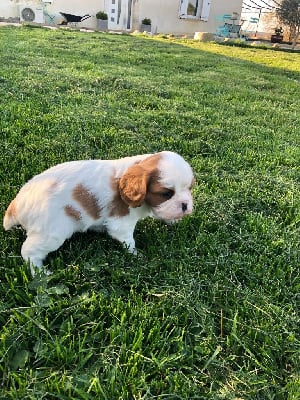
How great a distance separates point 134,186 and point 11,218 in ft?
2.61

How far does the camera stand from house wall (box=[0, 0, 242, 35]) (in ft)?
70.8

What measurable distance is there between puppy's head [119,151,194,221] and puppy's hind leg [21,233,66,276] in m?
0.48

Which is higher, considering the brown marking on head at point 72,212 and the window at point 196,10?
the window at point 196,10

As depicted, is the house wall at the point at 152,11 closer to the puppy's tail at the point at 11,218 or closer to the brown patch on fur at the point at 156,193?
the puppy's tail at the point at 11,218

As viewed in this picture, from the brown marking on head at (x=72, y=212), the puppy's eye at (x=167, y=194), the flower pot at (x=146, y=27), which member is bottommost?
the brown marking on head at (x=72, y=212)

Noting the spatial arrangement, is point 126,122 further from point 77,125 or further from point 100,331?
point 100,331

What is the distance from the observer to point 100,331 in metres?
1.95

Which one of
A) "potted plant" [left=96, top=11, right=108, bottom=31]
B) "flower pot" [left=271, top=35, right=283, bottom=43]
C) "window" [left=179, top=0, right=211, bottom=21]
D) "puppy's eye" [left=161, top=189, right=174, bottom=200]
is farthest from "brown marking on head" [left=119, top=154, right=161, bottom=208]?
"flower pot" [left=271, top=35, right=283, bottom=43]

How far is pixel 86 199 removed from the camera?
235cm

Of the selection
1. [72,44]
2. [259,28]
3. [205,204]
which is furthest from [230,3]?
[205,204]

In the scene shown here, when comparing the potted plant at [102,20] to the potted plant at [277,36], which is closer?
the potted plant at [102,20]

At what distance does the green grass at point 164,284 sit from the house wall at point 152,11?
1911cm

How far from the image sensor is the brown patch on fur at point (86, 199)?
233 centimetres

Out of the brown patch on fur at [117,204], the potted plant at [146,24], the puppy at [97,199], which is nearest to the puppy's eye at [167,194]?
the puppy at [97,199]
